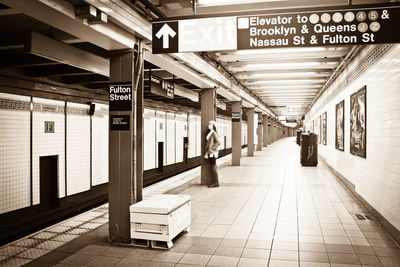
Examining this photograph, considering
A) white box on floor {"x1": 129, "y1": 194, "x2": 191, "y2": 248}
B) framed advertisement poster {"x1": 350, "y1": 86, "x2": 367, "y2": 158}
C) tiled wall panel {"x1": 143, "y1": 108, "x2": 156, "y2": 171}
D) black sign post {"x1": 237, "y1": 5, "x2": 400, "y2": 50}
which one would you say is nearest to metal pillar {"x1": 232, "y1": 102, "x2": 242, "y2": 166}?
tiled wall panel {"x1": 143, "y1": 108, "x2": 156, "y2": 171}

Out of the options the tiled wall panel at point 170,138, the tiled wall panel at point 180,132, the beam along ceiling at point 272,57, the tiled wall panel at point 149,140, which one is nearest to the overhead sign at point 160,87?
the beam along ceiling at point 272,57

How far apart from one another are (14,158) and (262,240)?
4667mm

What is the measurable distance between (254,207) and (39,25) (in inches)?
188

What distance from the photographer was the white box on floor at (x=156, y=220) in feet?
13.9

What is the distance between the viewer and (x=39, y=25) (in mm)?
4395

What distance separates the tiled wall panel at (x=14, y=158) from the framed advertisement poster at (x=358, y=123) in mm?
6433

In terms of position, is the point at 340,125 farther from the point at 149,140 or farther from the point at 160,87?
the point at 149,140

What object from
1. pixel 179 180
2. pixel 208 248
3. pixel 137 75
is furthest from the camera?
pixel 179 180

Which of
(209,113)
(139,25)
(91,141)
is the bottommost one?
(91,141)

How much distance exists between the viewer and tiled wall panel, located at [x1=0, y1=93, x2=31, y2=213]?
5.80 m

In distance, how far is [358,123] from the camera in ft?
21.9

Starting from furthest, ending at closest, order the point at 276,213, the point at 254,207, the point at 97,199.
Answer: the point at 97,199
the point at 254,207
the point at 276,213

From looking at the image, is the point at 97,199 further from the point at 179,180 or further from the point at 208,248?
the point at 208,248

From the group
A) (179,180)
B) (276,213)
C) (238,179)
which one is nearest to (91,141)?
(179,180)
